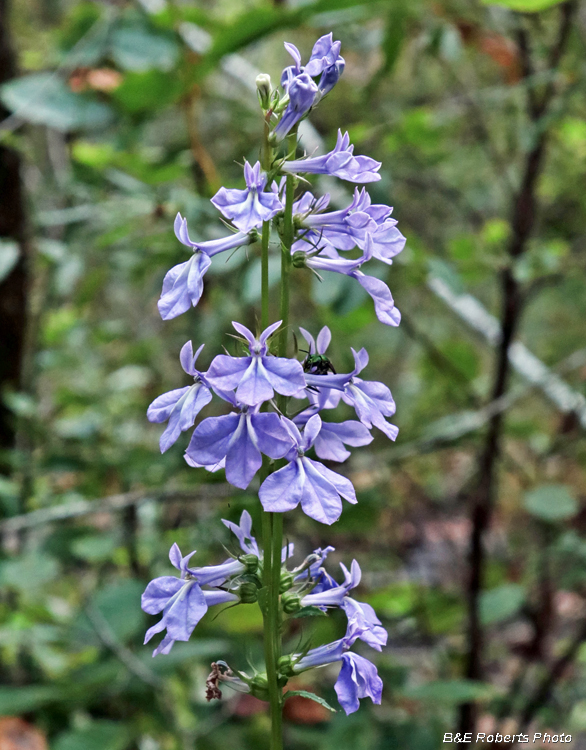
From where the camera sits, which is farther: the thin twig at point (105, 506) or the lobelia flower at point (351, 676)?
the thin twig at point (105, 506)

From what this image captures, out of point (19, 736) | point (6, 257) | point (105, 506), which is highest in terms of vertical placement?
point (6, 257)

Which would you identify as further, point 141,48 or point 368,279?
point 141,48

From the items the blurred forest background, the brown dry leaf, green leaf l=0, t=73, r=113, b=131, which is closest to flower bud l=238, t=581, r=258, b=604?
the blurred forest background

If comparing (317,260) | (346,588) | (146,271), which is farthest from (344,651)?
(146,271)

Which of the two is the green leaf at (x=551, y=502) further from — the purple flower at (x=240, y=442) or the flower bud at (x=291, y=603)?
the purple flower at (x=240, y=442)

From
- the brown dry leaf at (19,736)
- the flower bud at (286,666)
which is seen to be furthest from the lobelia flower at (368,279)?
the brown dry leaf at (19,736)

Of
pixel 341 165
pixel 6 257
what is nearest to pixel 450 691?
pixel 341 165

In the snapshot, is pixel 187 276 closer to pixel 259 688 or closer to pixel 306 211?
pixel 306 211

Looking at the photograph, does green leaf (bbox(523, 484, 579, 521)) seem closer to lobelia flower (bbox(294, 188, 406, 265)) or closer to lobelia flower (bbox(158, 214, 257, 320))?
lobelia flower (bbox(294, 188, 406, 265))
